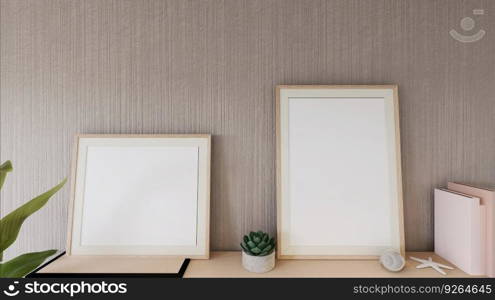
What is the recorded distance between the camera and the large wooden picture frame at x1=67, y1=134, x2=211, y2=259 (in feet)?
3.48

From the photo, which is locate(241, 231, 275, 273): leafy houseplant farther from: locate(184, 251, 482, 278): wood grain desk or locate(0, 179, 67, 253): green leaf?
locate(0, 179, 67, 253): green leaf

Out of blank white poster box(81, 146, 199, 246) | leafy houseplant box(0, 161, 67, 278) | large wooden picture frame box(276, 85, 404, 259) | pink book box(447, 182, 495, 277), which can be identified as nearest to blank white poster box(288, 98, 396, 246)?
large wooden picture frame box(276, 85, 404, 259)

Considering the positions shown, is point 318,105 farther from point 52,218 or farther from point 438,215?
point 52,218

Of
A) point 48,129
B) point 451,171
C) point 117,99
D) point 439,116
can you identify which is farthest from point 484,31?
point 48,129

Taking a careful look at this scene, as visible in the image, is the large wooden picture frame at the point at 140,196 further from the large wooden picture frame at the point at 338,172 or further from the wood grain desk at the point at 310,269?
the large wooden picture frame at the point at 338,172

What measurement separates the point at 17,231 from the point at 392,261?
1144 mm

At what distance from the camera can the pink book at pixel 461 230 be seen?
925mm

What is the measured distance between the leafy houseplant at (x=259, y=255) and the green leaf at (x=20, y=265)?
626mm

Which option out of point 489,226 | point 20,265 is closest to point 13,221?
point 20,265

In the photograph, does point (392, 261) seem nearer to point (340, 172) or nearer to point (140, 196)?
point (340, 172)

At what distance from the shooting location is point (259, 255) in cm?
97

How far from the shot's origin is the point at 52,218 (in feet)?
3.67

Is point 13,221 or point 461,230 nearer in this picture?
point 13,221

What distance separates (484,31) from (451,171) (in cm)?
54
